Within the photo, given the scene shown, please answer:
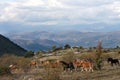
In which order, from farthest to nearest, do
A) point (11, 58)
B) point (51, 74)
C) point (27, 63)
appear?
point (11, 58) → point (27, 63) → point (51, 74)

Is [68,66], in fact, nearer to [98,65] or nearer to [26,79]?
[98,65]

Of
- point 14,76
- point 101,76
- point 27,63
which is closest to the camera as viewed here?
point 101,76

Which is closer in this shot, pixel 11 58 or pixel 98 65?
pixel 98 65

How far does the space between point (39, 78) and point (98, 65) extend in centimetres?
1192

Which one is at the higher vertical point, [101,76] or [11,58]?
[11,58]

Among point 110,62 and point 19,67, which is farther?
point 110,62

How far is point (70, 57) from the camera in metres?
77.0

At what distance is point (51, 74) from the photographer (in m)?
43.3

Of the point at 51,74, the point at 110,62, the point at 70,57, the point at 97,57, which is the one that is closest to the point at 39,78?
the point at 51,74

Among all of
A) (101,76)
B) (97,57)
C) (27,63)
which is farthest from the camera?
(27,63)

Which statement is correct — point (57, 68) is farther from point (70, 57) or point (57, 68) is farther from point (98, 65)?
point (70, 57)

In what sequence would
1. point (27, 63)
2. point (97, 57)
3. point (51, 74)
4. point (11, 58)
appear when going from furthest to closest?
point (11, 58), point (27, 63), point (97, 57), point (51, 74)

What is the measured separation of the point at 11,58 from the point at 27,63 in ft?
30.3

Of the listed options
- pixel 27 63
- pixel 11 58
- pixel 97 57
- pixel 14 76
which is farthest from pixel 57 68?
pixel 11 58
